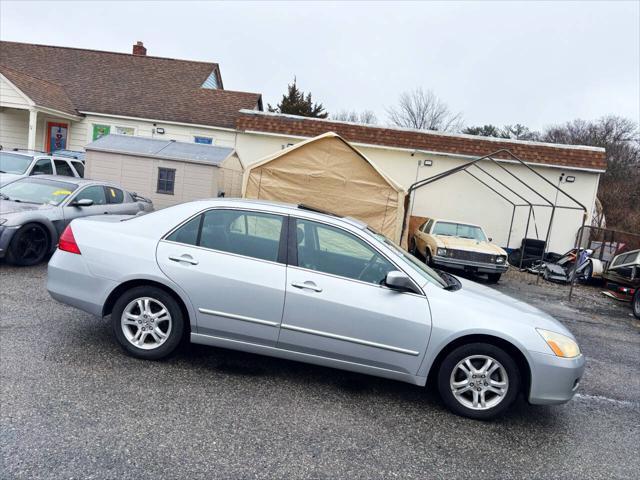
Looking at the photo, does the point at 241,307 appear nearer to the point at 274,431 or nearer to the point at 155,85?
the point at 274,431

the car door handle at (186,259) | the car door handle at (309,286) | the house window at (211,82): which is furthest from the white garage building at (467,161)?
the car door handle at (186,259)

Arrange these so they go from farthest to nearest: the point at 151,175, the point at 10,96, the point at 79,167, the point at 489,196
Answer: the point at 489,196 < the point at 10,96 < the point at 79,167 < the point at 151,175

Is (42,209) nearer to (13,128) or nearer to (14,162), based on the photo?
(14,162)

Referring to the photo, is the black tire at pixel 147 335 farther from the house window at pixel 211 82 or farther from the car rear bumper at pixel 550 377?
the house window at pixel 211 82

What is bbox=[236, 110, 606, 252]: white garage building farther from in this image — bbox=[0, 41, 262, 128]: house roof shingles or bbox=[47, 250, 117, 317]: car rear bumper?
bbox=[47, 250, 117, 317]: car rear bumper

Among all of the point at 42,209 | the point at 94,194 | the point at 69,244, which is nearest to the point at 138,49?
the point at 94,194

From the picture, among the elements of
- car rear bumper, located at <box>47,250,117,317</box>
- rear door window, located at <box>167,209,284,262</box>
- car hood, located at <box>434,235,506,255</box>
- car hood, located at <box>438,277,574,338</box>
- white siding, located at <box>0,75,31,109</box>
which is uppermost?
white siding, located at <box>0,75,31,109</box>

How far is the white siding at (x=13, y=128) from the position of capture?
60.2 feet

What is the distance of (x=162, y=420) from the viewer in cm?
311

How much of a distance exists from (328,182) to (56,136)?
44.3 ft

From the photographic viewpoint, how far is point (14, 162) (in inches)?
430

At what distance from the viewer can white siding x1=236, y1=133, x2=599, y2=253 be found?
1603cm

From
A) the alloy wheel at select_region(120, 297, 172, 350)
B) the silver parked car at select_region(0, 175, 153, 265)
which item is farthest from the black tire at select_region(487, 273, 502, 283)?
the alloy wheel at select_region(120, 297, 172, 350)

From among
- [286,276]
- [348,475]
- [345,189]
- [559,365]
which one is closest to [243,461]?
[348,475]
